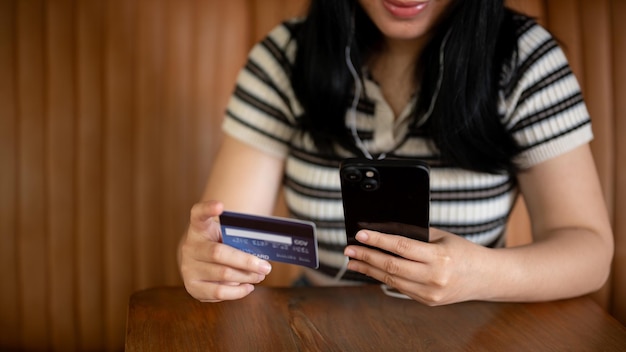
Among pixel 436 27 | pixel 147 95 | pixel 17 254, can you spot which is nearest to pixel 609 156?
pixel 436 27

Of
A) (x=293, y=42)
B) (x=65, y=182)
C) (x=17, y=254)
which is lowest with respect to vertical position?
(x=17, y=254)

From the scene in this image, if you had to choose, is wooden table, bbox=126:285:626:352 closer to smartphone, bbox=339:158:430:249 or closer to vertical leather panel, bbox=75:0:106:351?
smartphone, bbox=339:158:430:249

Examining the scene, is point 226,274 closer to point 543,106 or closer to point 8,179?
point 543,106

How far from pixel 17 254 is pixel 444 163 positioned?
85 centimetres

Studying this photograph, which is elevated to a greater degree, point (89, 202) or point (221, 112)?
point (221, 112)

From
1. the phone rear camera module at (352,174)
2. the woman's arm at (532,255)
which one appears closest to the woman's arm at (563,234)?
the woman's arm at (532,255)

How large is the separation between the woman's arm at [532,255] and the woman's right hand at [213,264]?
12cm

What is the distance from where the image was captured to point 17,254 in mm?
1475

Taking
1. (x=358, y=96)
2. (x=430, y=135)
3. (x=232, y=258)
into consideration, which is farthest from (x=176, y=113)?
(x=232, y=258)

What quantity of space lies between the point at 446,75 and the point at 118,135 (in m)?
0.70

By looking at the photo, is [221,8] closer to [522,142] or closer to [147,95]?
[147,95]

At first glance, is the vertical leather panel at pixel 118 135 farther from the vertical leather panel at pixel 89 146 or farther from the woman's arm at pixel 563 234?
the woman's arm at pixel 563 234

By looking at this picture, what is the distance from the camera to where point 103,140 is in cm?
149

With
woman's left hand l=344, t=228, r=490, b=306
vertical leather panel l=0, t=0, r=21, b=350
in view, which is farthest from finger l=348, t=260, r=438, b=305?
vertical leather panel l=0, t=0, r=21, b=350
